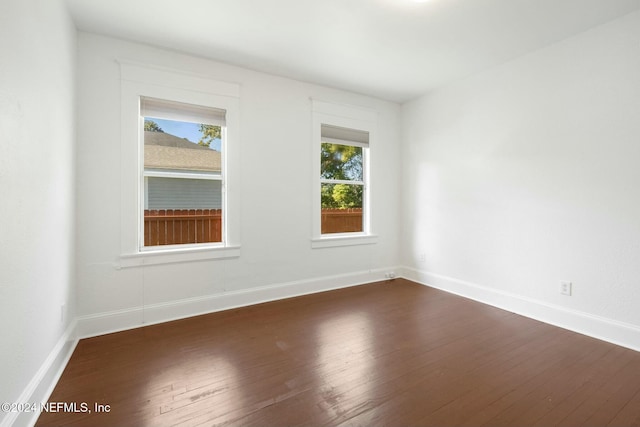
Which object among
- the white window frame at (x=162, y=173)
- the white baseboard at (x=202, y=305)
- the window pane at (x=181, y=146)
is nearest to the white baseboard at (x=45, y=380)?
the white baseboard at (x=202, y=305)

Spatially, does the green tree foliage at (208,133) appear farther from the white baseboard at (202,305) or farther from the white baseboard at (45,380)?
the white baseboard at (45,380)

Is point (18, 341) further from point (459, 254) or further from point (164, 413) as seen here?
point (459, 254)

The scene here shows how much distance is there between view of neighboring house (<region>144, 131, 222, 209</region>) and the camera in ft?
9.52

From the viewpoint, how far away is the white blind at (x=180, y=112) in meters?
2.83

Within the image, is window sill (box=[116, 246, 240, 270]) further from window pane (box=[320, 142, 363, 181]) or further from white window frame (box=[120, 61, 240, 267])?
window pane (box=[320, 142, 363, 181])

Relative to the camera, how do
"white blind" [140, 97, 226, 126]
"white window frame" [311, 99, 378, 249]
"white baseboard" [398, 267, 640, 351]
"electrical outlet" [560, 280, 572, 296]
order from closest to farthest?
"white baseboard" [398, 267, 640, 351], "electrical outlet" [560, 280, 572, 296], "white blind" [140, 97, 226, 126], "white window frame" [311, 99, 378, 249]

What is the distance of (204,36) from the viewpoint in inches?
104

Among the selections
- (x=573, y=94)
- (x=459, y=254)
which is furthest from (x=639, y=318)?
(x=573, y=94)

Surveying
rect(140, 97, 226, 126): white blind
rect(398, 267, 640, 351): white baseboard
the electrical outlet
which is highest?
A: rect(140, 97, 226, 126): white blind

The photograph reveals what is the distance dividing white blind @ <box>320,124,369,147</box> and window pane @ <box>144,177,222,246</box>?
1.59 metres

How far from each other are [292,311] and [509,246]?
2512 millimetres

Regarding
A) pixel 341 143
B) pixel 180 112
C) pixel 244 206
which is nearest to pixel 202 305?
pixel 244 206

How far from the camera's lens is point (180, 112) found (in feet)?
9.73

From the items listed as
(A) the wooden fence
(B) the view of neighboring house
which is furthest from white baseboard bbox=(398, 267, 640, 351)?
(B) the view of neighboring house
